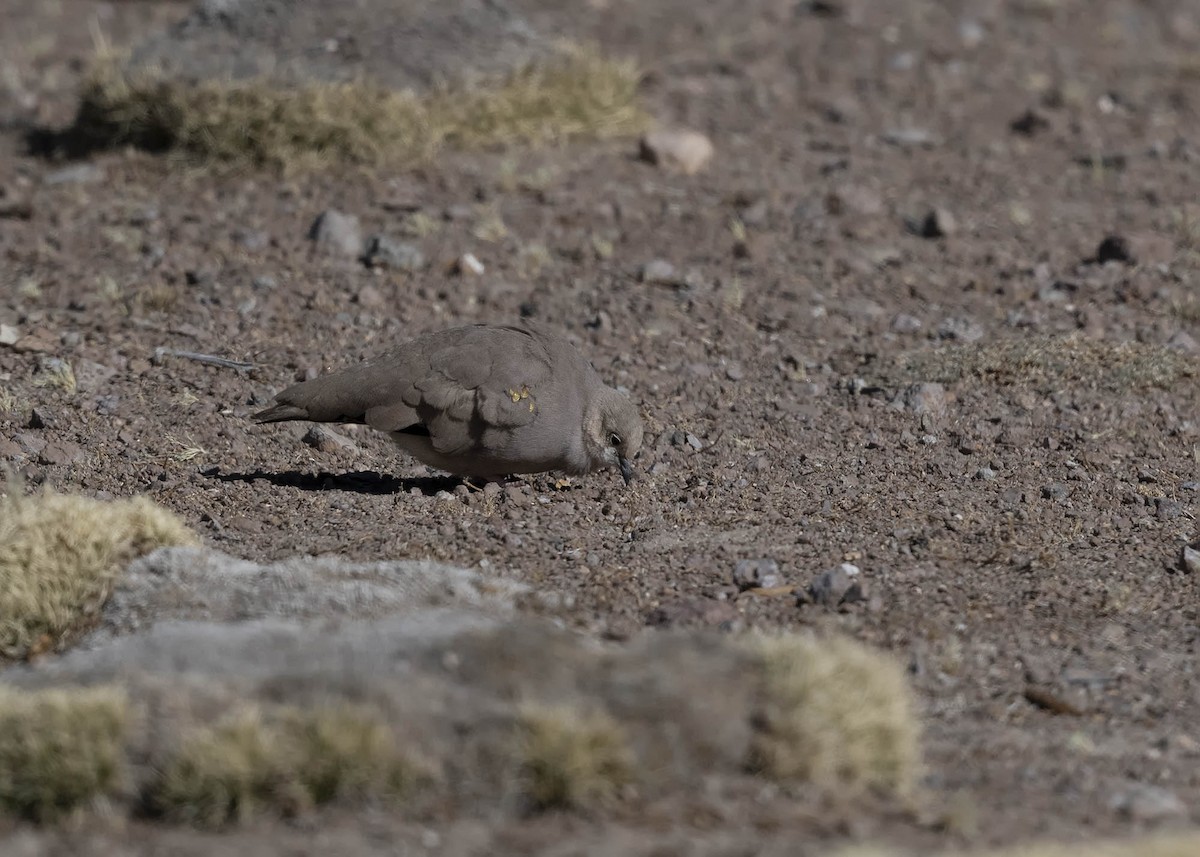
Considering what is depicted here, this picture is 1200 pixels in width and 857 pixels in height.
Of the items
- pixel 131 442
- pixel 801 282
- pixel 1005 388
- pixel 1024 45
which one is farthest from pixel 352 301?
pixel 1024 45

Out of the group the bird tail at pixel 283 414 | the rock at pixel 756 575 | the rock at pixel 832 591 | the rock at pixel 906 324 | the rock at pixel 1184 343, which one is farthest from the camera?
the rock at pixel 906 324

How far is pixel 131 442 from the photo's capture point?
328 inches

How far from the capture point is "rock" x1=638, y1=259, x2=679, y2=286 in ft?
34.0

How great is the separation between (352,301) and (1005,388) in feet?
12.7

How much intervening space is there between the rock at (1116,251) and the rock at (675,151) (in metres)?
2.93

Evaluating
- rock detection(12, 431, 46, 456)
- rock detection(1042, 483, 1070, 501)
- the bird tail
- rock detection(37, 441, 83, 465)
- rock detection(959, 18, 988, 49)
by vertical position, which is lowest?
rock detection(12, 431, 46, 456)

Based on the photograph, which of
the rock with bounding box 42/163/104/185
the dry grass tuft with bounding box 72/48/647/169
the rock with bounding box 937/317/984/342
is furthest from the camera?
the rock with bounding box 42/163/104/185

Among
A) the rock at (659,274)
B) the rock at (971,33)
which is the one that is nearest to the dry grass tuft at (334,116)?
the rock at (659,274)

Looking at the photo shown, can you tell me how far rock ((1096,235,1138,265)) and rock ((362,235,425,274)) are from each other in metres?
4.46

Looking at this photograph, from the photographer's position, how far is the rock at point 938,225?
442 inches

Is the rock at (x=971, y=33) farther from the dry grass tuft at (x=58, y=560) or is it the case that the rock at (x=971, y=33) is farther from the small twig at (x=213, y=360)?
the dry grass tuft at (x=58, y=560)

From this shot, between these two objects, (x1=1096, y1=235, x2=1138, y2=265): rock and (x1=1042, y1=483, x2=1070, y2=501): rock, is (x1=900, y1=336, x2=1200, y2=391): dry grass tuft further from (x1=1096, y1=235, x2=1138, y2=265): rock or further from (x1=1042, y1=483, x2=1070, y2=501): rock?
(x1=1096, y1=235, x2=1138, y2=265): rock

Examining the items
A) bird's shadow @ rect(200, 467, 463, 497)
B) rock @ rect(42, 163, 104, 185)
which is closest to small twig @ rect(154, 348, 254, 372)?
bird's shadow @ rect(200, 467, 463, 497)

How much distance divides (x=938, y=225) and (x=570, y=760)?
7455 millimetres
